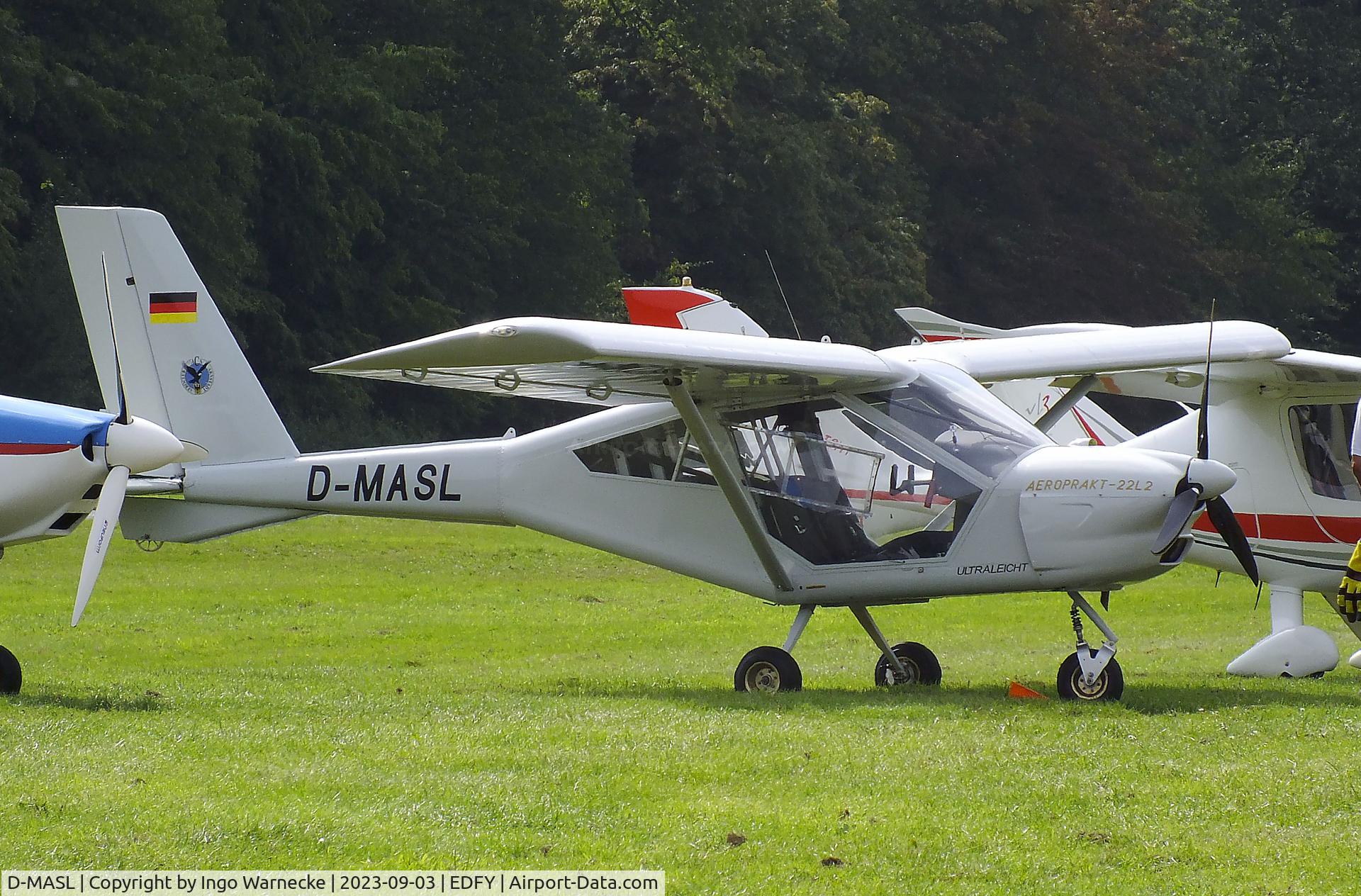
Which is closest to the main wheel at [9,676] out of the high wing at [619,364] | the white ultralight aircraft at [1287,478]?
the high wing at [619,364]

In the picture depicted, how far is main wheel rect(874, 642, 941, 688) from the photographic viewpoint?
1223cm

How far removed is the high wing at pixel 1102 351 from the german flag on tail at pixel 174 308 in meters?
5.13

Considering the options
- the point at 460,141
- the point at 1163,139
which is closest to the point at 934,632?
the point at 460,141

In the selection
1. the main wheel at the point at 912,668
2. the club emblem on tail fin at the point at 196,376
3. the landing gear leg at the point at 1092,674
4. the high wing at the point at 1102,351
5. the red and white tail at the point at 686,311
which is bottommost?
the main wheel at the point at 912,668

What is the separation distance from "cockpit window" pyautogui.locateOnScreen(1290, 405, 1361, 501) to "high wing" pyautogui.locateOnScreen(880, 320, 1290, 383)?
691 mm

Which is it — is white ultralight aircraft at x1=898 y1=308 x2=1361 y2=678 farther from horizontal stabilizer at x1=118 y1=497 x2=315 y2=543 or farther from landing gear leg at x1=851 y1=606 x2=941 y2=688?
horizontal stabilizer at x1=118 y1=497 x2=315 y2=543

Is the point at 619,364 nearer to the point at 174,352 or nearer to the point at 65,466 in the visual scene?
the point at 65,466

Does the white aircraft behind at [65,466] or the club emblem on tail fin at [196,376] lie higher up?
the club emblem on tail fin at [196,376]

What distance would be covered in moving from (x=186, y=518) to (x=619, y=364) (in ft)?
13.0

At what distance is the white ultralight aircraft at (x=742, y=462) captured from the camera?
1051 centimetres

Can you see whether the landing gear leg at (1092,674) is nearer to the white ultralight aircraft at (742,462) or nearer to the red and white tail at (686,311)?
the white ultralight aircraft at (742,462)

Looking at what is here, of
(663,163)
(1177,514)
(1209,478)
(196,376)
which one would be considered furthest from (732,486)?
(663,163)

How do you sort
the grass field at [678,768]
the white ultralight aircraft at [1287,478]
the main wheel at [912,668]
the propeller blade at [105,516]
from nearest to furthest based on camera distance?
the grass field at [678,768]
the propeller blade at [105,516]
the main wheel at [912,668]
the white ultralight aircraft at [1287,478]

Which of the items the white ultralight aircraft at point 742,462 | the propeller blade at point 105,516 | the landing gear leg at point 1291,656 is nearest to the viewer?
the propeller blade at point 105,516
